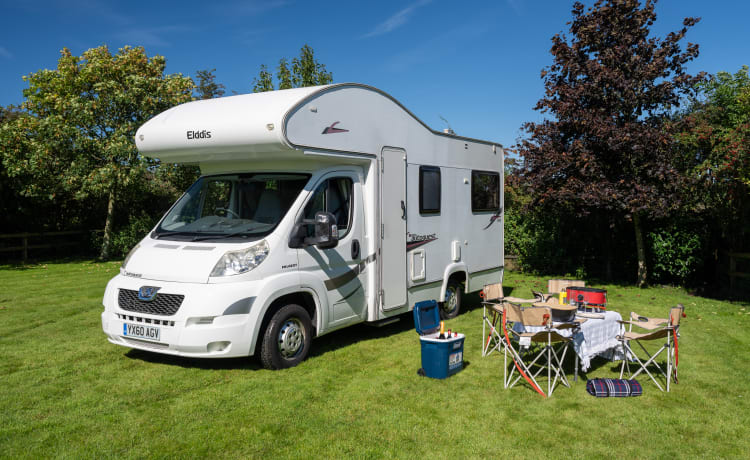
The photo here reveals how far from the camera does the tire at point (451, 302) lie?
8.79 meters

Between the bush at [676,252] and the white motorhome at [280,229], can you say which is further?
the bush at [676,252]

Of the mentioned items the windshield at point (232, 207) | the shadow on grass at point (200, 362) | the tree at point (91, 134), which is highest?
the tree at point (91, 134)

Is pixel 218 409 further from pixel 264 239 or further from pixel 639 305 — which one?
pixel 639 305

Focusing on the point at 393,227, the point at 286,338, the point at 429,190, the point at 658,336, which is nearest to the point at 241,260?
the point at 286,338

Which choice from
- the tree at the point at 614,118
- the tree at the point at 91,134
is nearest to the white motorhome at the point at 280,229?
the tree at the point at 614,118

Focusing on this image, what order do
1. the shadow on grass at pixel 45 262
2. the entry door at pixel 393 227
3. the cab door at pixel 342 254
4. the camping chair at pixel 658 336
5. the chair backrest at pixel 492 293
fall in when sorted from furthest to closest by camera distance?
the shadow on grass at pixel 45 262 → the entry door at pixel 393 227 → the chair backrest at pixel 492 293 → the cab door at pixel 342 254 → the camping chair at pixel 658 336

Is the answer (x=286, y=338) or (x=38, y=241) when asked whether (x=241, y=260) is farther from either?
(x=38, y=241)

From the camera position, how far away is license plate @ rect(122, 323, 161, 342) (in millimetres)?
5441

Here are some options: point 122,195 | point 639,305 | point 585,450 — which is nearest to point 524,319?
point 585,450

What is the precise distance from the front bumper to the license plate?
3cm

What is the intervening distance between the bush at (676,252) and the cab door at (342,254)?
844 cm

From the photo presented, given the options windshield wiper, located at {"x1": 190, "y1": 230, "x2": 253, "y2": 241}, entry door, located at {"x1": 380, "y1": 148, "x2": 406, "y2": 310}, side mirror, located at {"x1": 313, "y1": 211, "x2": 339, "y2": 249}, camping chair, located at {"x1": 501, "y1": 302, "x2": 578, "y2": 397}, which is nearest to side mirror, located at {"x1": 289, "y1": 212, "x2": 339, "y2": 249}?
side mirror, located at {"x1": 313, "y1": 211, "x2": 339, "y2": 249}

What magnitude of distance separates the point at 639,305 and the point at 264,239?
7822mm

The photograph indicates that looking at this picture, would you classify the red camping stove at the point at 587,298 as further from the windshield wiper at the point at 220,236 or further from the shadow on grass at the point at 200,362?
the windshield wiper at the point at 220,236
